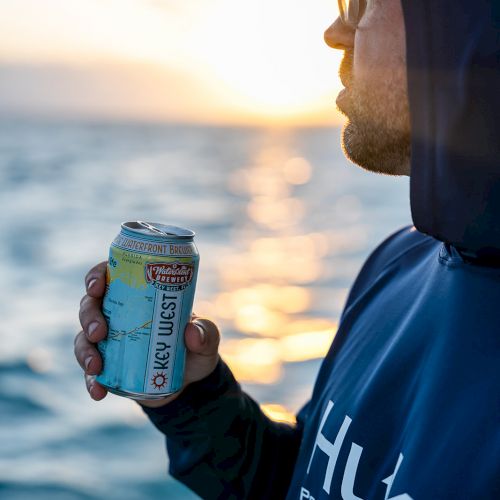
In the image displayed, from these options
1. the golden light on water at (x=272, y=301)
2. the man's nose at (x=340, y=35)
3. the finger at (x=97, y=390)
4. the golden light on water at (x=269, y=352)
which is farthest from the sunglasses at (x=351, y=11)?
the golden light on water at (x=269, y=352)

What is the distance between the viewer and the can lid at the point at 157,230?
→ 1.59m

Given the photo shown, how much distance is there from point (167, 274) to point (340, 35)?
600 millimetres

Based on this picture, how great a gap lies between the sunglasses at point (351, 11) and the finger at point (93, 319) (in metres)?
0.74

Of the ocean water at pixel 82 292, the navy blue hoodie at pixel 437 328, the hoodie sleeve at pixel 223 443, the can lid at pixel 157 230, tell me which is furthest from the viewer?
the ocean water at pixel 82 292

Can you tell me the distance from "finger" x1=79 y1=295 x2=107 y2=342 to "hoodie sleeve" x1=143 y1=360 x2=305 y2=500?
286 millimetres

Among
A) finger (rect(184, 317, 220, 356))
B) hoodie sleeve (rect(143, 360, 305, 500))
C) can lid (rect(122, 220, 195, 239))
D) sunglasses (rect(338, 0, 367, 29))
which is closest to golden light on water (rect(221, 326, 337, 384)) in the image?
hoodie sleeve (rect(143, 360, 305, 500))

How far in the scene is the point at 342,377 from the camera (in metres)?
1.63

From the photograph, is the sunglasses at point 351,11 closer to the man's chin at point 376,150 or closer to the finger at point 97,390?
the man's chin at point 376,150

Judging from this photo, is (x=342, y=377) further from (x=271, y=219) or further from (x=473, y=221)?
(x=271, y=219)

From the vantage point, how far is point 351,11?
1620mm

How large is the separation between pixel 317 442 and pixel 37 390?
5.87 meters

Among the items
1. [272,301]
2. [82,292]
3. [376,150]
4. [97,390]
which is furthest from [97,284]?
[272,301]

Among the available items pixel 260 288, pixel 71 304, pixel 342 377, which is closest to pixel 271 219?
pixel 260 288

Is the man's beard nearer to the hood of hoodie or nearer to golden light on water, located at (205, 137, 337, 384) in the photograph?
the hood of hoodie
